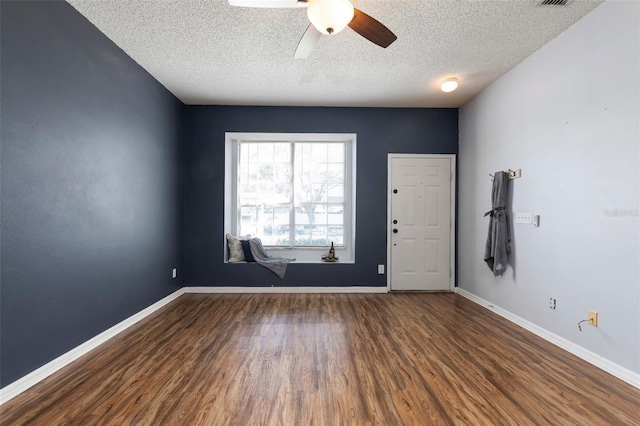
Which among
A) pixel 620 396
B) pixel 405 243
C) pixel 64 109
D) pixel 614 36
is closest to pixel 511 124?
pixel 614 36

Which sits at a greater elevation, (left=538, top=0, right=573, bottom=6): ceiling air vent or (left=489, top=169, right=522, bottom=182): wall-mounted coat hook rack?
(left=538, top=0, right=573, bottom=6): ceiling air vent

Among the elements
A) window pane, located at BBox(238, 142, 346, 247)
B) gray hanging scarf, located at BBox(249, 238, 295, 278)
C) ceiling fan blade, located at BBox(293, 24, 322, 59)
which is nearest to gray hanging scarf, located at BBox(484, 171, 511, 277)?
window pane, located at BBox(238, 142, 346, 247)

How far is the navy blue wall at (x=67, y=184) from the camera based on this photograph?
6.22ft

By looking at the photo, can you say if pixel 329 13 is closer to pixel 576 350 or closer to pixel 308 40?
pixel 308 40

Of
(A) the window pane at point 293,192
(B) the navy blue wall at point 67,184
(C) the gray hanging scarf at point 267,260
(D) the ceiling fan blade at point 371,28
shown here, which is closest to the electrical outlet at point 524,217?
(D) the ceiling fan blade at point 371,28

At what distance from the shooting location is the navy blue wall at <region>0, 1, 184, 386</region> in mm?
1896

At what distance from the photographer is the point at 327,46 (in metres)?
2.89

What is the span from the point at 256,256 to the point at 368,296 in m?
1.73

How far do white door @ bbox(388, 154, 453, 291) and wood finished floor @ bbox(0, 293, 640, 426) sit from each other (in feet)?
4.30

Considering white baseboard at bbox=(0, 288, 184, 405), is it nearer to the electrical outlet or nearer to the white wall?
the white wall

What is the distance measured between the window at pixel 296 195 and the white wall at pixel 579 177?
2.17 metres

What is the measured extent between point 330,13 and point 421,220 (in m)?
3.37

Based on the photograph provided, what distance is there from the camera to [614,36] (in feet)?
7.27

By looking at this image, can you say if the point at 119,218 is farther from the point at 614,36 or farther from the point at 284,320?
the point at 614,36
